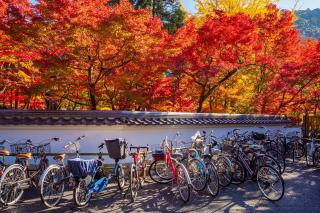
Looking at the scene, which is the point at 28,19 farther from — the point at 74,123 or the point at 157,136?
the point at 157,136

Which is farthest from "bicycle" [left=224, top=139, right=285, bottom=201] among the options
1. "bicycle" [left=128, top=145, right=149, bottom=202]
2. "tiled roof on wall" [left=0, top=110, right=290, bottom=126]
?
"tiled roof on wall" [left=0, top=110, right=290, bottom=126]

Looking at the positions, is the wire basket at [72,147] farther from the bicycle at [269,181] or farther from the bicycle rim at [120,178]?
the bicycle at [269,181]

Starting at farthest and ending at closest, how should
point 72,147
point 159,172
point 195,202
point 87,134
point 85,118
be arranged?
point 87,134
point 85,118
point 159,172
point 72,147
point 195,202

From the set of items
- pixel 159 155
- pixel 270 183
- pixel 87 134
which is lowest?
pixel 270 183

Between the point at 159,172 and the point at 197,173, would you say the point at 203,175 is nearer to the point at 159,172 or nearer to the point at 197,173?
the point at 197,173

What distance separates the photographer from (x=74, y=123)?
8.91m

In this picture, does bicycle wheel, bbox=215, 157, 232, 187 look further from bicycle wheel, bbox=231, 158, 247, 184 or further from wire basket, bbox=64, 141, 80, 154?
wire basket, bbox=64, 141, 80, 154

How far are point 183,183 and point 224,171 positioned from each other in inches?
64.1

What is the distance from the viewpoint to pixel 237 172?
798cm

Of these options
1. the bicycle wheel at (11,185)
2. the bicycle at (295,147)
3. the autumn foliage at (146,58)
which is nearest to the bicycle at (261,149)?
the bicycle at (295,147)

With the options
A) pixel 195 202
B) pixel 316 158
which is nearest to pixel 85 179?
pixel 195 202

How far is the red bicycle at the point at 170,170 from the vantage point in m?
6.54

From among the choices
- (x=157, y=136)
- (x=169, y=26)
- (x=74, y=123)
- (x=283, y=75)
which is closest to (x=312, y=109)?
(x=283, y=75)

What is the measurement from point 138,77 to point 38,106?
33.3 ft
